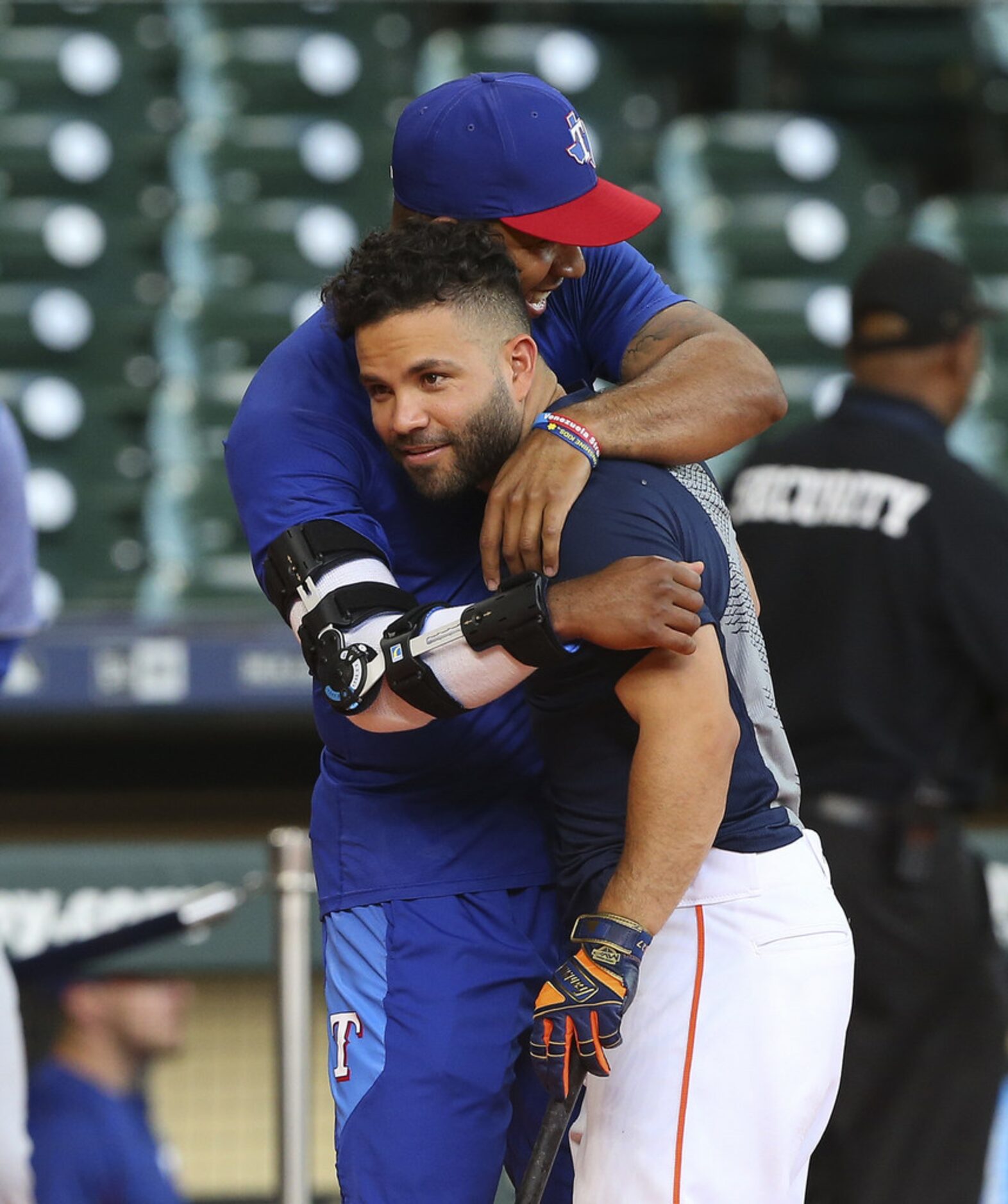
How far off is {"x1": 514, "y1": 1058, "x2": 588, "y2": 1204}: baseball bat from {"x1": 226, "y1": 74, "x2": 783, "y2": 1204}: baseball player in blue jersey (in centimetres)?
16

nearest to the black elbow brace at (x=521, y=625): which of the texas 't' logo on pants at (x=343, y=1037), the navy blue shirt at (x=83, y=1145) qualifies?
the texas 't' logo on pants at (x=343, y=1037)

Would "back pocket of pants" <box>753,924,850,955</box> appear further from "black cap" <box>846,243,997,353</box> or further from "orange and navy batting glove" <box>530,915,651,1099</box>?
"black cap" <box>846,243,997,353</box>

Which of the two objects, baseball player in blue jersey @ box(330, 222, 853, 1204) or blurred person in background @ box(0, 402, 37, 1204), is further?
blurred person in background @ box(0, 402, 37, 1204)

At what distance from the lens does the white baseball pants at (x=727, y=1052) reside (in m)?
2.11

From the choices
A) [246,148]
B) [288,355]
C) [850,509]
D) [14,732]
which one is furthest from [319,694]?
[246,148]

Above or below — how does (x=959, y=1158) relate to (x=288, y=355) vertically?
below

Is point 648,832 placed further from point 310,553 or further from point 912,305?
point 912,305

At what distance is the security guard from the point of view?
3445mm

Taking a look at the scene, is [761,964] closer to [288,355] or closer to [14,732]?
[288,355]

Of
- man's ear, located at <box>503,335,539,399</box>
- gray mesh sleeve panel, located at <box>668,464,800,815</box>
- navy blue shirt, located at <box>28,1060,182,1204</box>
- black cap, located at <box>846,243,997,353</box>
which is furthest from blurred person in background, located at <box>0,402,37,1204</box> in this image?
black cap, located at <box>846,243,997,353</box>

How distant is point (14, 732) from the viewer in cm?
513

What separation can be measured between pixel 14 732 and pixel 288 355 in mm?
3093

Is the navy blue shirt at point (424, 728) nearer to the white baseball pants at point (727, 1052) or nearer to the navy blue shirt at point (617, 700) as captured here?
the navy blue shirt at point (617, 700)

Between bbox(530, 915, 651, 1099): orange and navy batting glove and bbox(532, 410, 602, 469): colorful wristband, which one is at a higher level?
bbox(532, 410, 602, 469): colorful wristband
